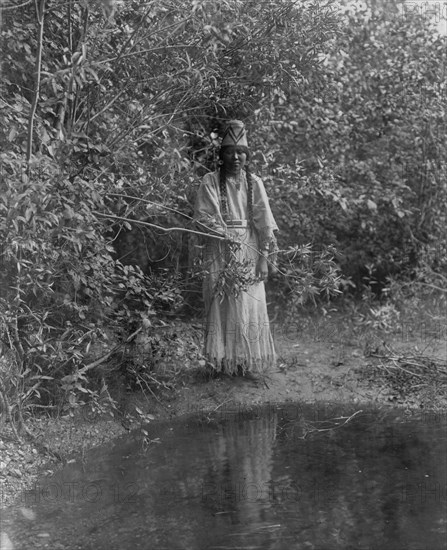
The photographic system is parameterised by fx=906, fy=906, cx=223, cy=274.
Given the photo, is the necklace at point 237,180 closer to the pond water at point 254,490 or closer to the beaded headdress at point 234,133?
the beaded headdress at point 234,133

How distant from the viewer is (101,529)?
15.7 ft

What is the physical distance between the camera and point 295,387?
795 cm

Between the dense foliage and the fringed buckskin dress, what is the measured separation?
0.34 metres

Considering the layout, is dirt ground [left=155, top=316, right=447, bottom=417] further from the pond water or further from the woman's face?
the woman's face

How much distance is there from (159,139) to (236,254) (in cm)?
117

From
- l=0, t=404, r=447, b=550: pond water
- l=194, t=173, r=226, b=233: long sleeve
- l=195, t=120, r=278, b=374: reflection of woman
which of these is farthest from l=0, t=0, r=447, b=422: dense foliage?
l=0, t=404, r=447, b=550: pond water

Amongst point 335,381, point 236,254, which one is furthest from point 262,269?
point 335,381

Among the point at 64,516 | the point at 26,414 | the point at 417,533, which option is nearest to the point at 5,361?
the point at 26,414

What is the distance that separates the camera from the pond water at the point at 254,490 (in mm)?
4633

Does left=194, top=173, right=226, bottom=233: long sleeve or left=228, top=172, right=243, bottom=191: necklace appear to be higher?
left=228, top=172, right=243, bottom=191: necklace

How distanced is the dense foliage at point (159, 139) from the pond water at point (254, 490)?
2.62 feet

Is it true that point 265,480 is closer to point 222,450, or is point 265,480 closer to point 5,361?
point 222,450

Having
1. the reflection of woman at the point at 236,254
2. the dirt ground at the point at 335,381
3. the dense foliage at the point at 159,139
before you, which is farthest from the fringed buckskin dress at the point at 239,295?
the dense foliage at the point at 159,139

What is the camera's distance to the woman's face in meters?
7.62
